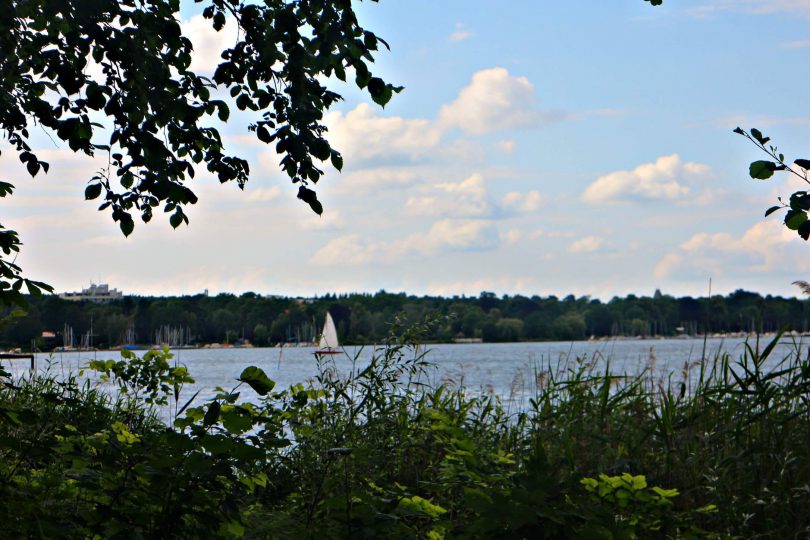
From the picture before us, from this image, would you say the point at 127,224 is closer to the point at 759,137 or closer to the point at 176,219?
the point at 176,219

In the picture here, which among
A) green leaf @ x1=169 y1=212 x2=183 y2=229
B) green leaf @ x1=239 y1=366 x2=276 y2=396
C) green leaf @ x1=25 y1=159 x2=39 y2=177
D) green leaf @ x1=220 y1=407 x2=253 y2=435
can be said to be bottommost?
green leaf @ x1=220 y1=407 x2=253 y2=435

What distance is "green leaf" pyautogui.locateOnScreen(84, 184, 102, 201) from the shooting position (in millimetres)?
5668

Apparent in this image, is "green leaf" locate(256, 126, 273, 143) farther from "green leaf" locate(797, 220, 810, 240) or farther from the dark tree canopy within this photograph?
"green leaf" locate(797, 220, 810, 240)

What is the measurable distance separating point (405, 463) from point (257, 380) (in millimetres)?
4277

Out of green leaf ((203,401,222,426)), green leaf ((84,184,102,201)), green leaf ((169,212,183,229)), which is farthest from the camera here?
green leaf ((169,212,183,229))

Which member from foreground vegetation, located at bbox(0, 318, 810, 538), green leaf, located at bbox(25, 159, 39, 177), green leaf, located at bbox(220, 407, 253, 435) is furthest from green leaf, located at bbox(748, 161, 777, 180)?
green leaf, located at bbox(25, 159, 39, 177)

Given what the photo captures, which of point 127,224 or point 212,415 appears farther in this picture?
point 127,224

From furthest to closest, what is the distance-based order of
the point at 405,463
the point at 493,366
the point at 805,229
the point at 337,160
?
the point at 493,366 → the point at 405,463 → the point at 337,160 → the point at 805,229

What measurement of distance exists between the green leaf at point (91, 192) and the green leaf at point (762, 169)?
13.2ft

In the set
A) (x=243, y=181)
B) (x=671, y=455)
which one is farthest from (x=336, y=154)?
(x=671, y=455)

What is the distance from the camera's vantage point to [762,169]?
332cm

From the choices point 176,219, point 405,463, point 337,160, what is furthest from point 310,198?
point 405,463

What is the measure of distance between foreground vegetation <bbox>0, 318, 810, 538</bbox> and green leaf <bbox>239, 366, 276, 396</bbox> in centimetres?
1

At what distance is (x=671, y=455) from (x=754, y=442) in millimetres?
630
